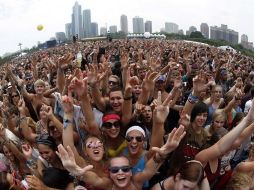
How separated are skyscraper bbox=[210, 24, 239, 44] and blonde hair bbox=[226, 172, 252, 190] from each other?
4357 inches

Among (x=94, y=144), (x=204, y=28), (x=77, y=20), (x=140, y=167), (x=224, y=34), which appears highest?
(x=77, y=20)

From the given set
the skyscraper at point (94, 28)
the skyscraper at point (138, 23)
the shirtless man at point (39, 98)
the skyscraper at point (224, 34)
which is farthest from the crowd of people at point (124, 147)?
the skyscraper at point (94, 28)

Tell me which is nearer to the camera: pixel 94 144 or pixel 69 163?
pixel 69 163

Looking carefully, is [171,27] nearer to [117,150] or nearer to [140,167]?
[117,150]

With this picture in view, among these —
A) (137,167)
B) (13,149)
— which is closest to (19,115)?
(13,149)

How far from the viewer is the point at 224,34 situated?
365 feet

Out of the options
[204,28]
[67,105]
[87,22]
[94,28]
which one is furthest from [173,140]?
[94,28]

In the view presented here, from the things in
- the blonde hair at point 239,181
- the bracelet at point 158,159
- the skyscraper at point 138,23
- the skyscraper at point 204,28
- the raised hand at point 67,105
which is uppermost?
the skyscraper at point 138,23

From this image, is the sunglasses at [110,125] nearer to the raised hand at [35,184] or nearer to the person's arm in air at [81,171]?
the person's arm in air at [81,171]

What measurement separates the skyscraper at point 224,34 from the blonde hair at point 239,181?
11067 cm

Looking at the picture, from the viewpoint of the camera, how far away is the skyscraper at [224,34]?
111250mm

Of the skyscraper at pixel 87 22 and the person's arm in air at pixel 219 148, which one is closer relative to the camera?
the person's arm in air at pixel 219 148

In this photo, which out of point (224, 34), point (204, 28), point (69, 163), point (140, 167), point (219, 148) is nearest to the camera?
point (69, 163)

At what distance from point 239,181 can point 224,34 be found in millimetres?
112415
